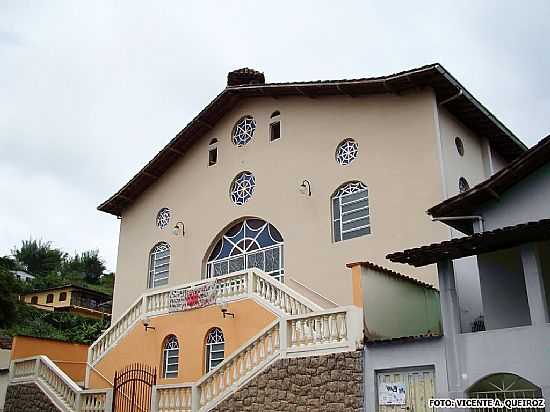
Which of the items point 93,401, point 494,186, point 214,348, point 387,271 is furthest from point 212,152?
point 494,186

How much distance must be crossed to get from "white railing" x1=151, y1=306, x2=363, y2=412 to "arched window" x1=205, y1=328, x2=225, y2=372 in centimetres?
173

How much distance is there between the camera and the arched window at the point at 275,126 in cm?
1794

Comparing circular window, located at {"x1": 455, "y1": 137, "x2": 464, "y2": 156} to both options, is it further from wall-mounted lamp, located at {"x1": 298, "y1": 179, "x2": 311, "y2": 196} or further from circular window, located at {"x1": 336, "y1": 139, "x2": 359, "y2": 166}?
wall-mounted lamp, located at {"x1": 298, "y1": 179, "x2": 311, "y2": 196}

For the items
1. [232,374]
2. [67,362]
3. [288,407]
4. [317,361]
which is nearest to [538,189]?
[317,361]

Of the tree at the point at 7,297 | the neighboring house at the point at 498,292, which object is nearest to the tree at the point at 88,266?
the tree at the point at 7,297

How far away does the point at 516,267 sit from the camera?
10930 millimetres

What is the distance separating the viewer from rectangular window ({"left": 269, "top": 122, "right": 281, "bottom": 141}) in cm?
1792

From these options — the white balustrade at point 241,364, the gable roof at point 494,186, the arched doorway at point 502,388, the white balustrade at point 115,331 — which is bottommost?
the arched doorway at point 502,388

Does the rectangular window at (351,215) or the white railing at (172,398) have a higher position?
the rectangular window at (351,215)

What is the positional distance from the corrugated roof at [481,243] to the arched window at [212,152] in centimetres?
1052

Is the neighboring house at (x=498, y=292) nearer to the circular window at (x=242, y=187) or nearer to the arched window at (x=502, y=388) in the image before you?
the arched window at (x=502, y=388)

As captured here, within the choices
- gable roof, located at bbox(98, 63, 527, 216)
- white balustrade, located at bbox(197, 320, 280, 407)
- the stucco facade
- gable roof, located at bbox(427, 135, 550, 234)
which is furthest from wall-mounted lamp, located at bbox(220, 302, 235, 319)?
gable roof, located at bbox(98, 63, 527, 216)

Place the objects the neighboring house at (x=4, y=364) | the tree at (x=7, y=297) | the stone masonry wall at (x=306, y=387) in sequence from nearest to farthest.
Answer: the stone masonry wall at (x=306, y=387) < the neighboring house at (x=4, y=364) < the tree at (x=7, y=297)

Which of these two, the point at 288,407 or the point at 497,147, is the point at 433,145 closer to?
the point at 497,147
